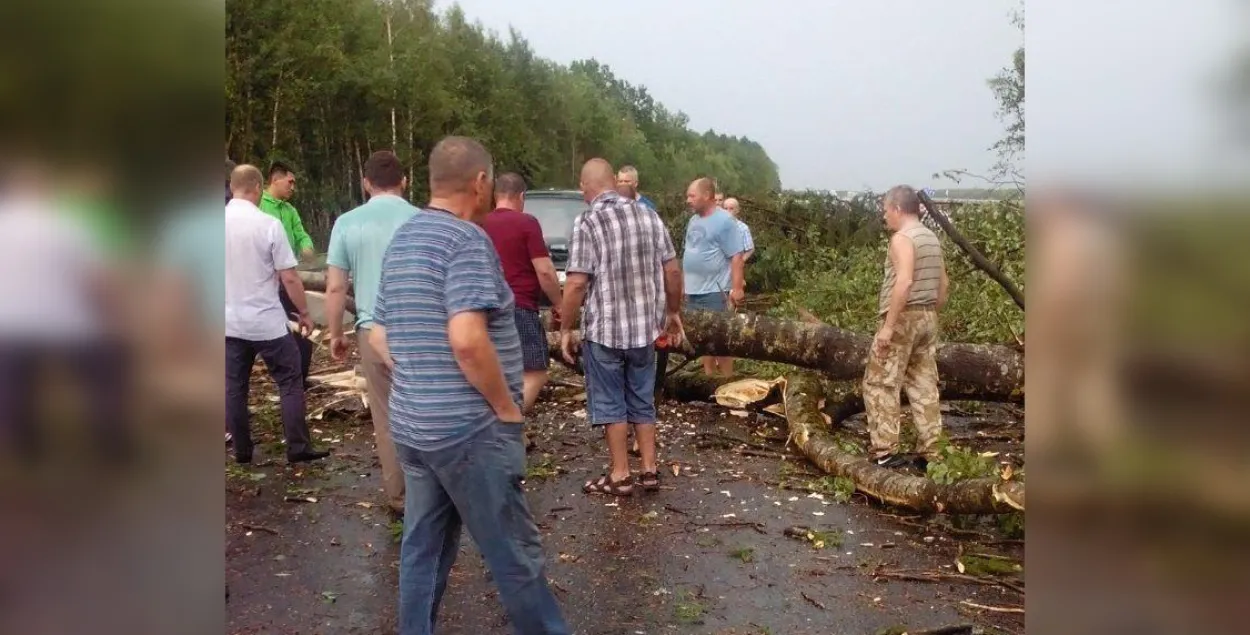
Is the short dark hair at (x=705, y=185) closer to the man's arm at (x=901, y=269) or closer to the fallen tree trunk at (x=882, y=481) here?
the fallen tree trunk at (x=882, y=481)

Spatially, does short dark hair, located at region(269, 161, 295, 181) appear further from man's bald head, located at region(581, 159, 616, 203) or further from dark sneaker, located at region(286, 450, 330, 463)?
man's bald head, located at region(581, 159, 616, 203)

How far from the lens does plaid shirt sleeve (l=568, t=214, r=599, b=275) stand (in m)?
4.83

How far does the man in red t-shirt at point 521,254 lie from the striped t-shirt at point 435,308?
7.75 ft

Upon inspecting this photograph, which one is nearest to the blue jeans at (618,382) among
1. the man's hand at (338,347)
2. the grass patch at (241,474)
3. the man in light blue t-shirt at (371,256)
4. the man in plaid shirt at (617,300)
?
the man in plaid shirt at (617,300)

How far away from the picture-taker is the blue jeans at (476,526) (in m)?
2.65

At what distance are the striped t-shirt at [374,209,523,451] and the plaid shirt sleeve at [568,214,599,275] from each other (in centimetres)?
216

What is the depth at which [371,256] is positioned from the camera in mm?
4145

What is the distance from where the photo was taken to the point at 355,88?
2322cm

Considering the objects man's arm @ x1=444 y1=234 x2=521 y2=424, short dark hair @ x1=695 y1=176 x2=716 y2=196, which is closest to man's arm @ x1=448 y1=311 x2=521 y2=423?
man's arm @ x1=444 y1=234 x2=521 y2=424
